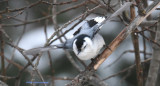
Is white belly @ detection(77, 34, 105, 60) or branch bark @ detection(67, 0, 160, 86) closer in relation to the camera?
branch bark @ detection(67, 0, 160, 86)

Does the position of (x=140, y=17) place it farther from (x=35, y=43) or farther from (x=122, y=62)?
(x=35, y=43)

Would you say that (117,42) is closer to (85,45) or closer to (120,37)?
(120,37)

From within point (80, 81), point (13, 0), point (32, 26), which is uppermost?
point (13, 0)

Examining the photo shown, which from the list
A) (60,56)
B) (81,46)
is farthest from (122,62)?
(81,46)

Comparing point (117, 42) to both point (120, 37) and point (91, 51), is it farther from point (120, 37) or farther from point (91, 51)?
point (91, 51)

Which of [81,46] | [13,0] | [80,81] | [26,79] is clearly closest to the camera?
[80,81]

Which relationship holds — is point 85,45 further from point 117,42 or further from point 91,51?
point 117,42

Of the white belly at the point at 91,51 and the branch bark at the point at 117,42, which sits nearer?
the branch bark at the point at 117,42

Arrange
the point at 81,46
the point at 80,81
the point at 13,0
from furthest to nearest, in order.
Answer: the point at 13,0
the point at 81,46
the point at 80,81

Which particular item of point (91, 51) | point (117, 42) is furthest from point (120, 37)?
point (91, 51)

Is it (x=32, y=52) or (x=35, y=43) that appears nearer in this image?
(x=32, y=52)

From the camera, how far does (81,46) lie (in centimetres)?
173

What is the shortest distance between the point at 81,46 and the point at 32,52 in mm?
307

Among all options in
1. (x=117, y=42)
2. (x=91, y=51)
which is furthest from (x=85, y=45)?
(x=117, y=42)
